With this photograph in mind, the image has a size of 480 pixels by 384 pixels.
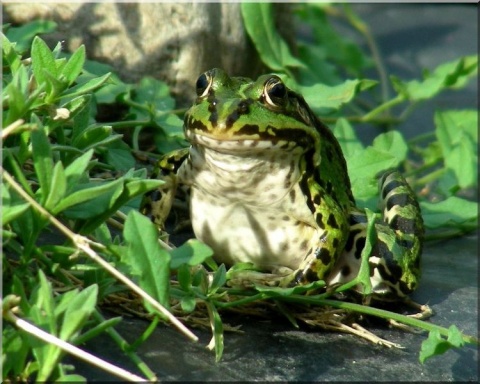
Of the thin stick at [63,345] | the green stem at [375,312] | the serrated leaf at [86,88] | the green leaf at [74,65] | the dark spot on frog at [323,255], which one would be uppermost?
the green leaf at [74,65]

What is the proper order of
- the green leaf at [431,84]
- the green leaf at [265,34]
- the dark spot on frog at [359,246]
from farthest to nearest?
the green leaf at [265,34]
the green leaf at [431,84]
the dark spot on frog at [359,246]

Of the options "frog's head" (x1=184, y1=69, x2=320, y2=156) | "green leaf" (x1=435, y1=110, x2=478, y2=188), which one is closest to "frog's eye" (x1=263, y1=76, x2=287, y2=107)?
"frog's head" (x1=184, y1=69, x2=320, y2=156)

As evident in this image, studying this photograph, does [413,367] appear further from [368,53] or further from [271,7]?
[368,53]

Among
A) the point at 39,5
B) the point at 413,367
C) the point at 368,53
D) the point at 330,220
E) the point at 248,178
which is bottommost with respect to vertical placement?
the point at 368,53

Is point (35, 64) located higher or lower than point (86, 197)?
higher

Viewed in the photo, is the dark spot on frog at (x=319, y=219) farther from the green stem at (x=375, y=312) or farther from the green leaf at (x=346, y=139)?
the green leaf at (x=346, y=139)

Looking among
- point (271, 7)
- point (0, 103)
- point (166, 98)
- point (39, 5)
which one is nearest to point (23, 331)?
point (0, 103)

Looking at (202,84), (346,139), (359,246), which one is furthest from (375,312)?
(346,139)

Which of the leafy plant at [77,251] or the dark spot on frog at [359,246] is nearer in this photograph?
the leafy plant at [77,251]

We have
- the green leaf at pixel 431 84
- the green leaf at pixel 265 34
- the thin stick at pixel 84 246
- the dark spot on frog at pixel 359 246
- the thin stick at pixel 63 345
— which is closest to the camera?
the thin stick at pixel 63 345

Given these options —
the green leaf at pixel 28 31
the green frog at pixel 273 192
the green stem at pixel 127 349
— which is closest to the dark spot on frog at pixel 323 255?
the green frog at pixel 273 192
